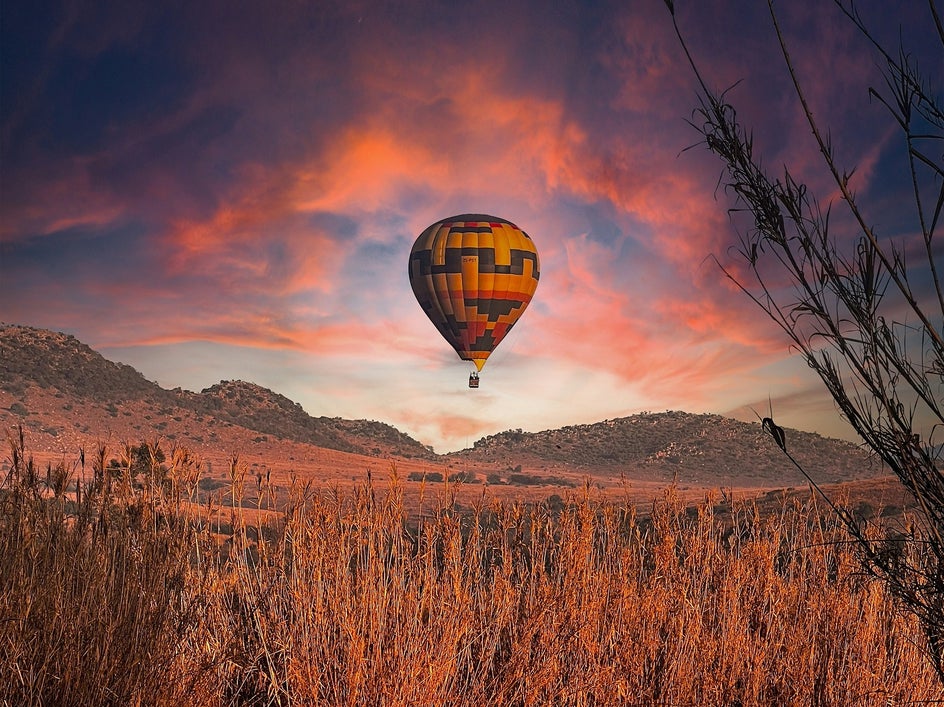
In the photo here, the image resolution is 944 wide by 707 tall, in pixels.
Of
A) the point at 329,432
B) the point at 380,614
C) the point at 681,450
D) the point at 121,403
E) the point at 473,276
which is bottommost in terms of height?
the point at 380,614

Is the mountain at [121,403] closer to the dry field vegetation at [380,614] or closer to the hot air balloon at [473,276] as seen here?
the hot air balloon at [473,276]

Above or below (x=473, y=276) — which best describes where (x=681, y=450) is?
below

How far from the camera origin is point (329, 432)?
8025 cm

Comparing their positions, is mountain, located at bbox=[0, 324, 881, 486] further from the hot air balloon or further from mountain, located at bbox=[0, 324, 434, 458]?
the hot air balloon

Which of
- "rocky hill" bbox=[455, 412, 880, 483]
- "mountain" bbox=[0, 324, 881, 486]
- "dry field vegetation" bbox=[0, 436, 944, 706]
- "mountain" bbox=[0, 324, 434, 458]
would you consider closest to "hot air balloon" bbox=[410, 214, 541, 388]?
"dry field vegetation" bbox=[0, 436, 944, 706]

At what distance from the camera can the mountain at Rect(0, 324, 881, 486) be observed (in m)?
62.7

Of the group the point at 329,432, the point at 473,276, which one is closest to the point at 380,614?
the point at 473,276

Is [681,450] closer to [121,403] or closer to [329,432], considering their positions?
[329,432]

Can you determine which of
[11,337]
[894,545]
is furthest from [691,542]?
[11,337]

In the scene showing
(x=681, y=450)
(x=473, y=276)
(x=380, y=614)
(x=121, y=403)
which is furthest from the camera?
(x=681, y=450)

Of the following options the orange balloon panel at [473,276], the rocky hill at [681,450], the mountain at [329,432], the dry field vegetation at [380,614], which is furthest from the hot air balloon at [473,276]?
the rocky hill at [681,450]

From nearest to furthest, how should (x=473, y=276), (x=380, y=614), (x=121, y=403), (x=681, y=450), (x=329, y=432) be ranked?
(x=380, y=614), (x=473, y=276), (x=121, y=403), (x=329, y=432), (x=681, y=450)

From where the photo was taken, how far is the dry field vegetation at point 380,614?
203 inches

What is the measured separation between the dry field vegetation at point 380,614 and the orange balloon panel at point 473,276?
25.6m
